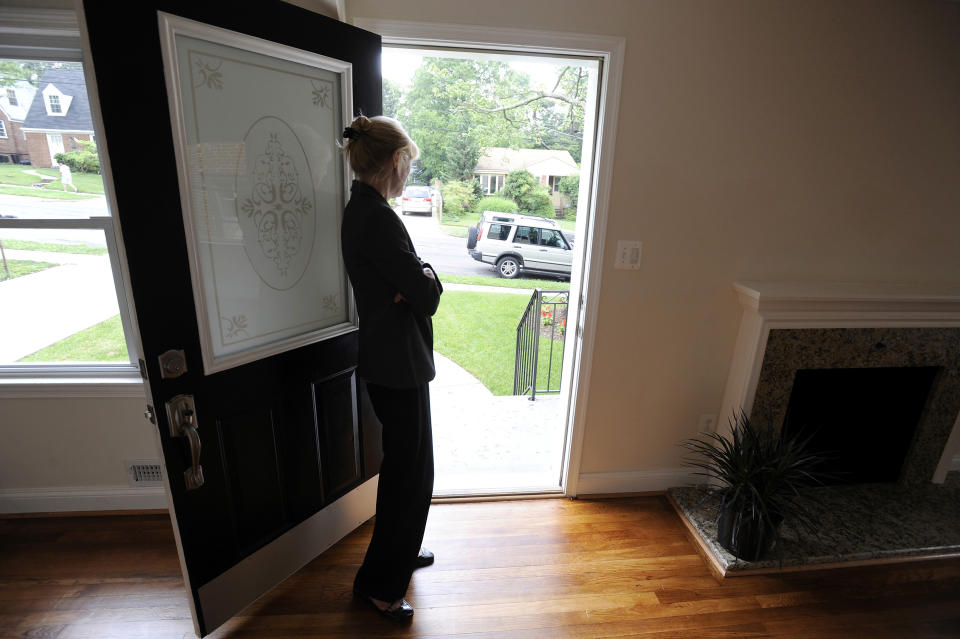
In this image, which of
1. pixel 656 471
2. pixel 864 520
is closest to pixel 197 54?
pixel 656 471

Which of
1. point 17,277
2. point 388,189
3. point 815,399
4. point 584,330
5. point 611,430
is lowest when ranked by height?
point 611,430

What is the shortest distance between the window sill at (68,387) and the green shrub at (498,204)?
3503 millimetres

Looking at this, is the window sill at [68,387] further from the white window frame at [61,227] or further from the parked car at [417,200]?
the parked car at [417,200]

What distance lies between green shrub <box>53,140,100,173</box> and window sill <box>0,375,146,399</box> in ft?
2.85

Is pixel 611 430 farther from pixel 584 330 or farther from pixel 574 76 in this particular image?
pixel 574 76

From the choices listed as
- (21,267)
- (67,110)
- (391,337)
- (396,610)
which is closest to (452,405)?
(396,610)

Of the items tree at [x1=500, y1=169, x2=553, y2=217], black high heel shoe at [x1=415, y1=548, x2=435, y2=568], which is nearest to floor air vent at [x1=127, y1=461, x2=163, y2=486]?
black high heel shoe at [x1=415, y1=548, x2=435, y2=568]

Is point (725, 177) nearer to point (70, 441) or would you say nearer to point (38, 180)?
point (38, 180)

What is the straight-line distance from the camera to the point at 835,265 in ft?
7.13

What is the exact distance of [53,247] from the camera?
1.90 m

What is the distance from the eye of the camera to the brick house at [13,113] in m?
1.77

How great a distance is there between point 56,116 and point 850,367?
354cm

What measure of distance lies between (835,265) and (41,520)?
12.4 feet

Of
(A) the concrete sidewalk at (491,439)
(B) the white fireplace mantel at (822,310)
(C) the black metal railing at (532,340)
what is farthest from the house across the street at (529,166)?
→ (B) the white fireplace mantel at (822,310)
